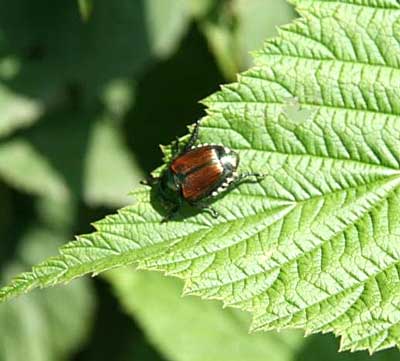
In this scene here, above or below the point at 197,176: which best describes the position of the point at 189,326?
below

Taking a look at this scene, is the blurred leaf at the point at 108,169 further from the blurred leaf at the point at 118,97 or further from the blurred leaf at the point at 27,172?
the blurred leaf at the point at 27,172

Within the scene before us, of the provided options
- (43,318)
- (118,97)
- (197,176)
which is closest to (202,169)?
(197,176)

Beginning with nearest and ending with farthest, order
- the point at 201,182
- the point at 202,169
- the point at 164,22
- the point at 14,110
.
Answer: the point at 201,182 → the point at 202,169 → the point at 14,110 → the point at 164,22

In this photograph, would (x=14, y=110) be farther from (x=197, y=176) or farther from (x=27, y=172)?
(x=197, y=176)

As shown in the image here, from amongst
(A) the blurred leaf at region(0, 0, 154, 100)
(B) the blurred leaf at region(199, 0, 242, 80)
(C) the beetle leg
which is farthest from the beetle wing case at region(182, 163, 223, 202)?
(A) the blurred leaf at region(0, 0, 154, 100)

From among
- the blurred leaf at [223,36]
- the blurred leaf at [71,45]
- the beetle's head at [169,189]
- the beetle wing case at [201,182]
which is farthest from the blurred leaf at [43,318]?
the beetle's head at [169,189]

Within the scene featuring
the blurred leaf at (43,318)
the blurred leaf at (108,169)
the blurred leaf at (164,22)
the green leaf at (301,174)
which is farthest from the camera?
the blurred leaf at (43,318)

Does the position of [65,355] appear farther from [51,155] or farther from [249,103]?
[249,103]
